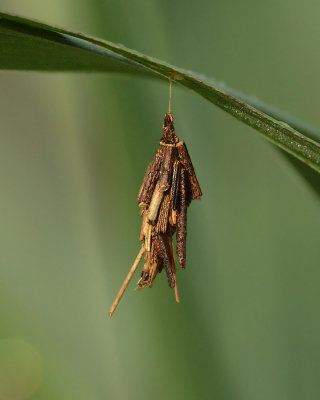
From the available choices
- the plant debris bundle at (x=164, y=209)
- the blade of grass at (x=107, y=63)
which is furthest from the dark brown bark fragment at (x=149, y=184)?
the blade of grass at (x=107, y=63)

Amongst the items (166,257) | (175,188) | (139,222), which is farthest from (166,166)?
(139,222)

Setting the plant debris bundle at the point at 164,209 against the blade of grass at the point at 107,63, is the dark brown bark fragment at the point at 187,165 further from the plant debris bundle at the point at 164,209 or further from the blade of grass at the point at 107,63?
the blade of grass at the point at 107,63

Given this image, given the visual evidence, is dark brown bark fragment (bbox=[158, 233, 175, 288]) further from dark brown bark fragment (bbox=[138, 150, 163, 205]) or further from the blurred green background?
the blurred green background

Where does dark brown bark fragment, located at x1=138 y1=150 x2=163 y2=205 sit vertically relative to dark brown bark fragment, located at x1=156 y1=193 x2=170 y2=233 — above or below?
above

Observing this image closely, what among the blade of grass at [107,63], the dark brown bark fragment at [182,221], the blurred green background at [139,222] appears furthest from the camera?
the blurred green background at [139,222]

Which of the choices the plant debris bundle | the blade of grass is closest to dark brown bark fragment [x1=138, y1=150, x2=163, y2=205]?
the plant debris bundle
